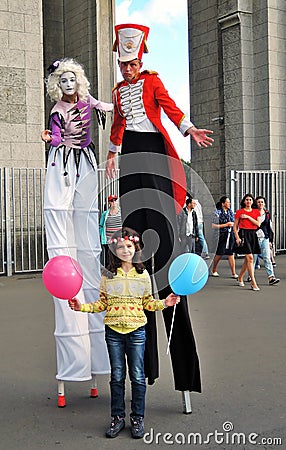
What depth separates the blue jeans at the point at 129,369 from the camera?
4211 mm

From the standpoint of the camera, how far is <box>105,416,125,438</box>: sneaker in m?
4.15

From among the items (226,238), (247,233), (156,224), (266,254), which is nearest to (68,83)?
(156,224)

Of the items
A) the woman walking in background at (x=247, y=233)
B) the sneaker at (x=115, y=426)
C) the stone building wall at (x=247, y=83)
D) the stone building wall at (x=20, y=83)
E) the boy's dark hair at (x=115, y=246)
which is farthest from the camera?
the stone building wall at (x=247, y=83)

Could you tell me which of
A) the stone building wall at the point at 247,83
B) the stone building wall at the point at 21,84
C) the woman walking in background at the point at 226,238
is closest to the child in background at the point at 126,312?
the woman walking in background at the point at 226,238

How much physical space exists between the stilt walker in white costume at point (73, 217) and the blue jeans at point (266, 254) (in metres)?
7.02

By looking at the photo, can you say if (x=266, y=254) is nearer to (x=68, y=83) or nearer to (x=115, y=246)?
(x=68, y=83)

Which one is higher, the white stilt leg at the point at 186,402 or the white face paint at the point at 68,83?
A: the white face paint at the point at 68,83

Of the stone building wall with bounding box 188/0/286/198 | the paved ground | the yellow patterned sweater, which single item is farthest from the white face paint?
the stone building wall with bounding box 188/0/286/198

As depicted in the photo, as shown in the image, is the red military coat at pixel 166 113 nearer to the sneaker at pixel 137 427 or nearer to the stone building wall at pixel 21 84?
the sneaker at pixel 137 427

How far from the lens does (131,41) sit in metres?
4.64

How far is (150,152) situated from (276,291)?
6547 millimetres

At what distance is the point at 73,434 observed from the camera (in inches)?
165

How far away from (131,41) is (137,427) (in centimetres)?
260

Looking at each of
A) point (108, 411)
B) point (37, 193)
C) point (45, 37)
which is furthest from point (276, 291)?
point (45, 37)
